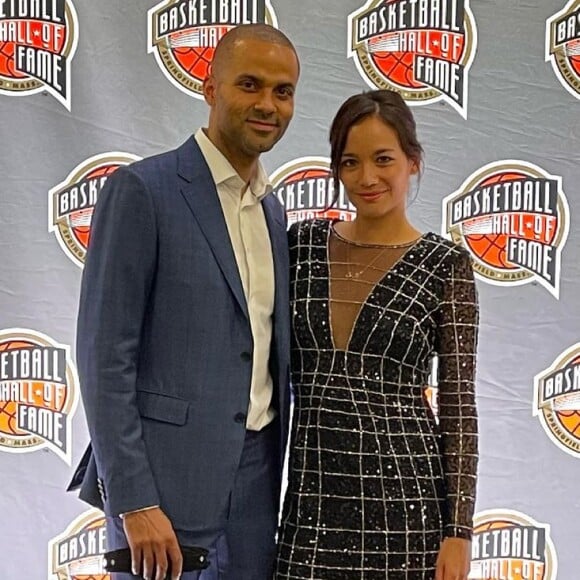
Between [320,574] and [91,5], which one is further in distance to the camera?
[91,5]

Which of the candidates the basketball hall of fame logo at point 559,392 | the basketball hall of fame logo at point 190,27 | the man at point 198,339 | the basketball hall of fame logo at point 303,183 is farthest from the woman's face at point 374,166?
the basketball hall of fame logo at point 559,392

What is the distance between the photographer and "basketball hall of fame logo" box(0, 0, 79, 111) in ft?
5.05

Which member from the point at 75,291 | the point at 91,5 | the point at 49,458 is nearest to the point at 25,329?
the point at 75,291

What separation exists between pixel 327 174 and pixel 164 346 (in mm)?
667

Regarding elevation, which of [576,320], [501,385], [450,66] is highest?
[450,66]

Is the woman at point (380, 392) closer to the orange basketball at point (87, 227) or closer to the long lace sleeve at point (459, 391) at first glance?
the long lace sleeve at point (459, 391)

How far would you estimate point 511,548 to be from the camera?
162 centimetres

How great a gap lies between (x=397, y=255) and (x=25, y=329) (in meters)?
0.77

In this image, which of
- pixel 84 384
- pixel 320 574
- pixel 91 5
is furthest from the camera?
pixel 91 5

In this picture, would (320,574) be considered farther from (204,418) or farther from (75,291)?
(75,291)

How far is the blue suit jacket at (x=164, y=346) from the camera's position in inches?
37.5

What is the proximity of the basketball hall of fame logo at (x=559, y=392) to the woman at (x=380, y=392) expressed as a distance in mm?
533

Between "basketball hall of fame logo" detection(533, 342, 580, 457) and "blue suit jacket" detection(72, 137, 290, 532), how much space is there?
0.77 m

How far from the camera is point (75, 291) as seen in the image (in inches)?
61.5
